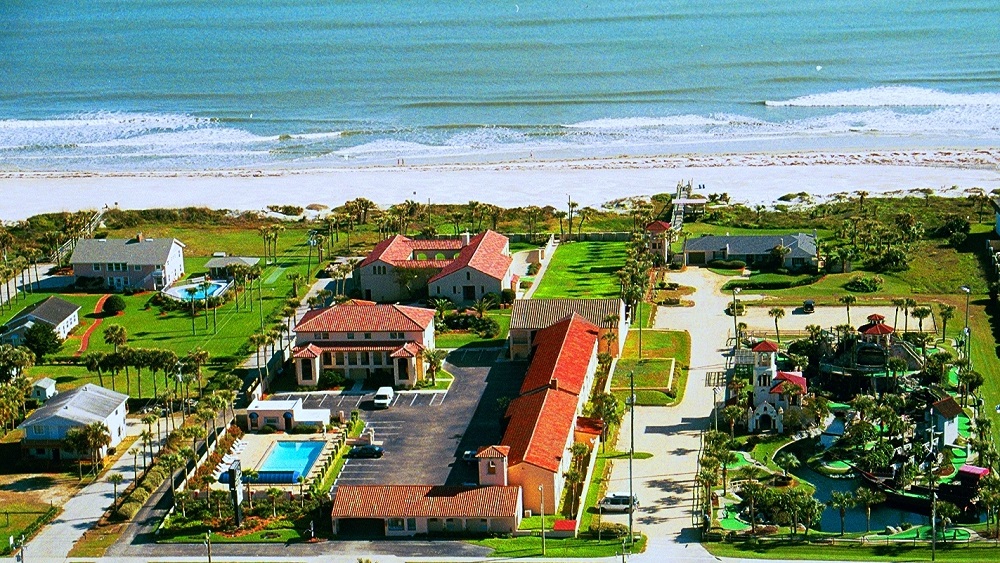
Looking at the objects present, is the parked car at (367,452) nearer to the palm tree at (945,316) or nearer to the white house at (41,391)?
the white house at (41,391)

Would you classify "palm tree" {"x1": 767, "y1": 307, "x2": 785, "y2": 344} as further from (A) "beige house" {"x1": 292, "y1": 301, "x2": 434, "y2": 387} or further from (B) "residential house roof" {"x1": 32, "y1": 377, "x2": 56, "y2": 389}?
(B) "residential house roof" {"x1": 32, "y1": 377, "x2": 56, "y2": 389}

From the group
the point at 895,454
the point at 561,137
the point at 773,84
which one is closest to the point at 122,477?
the point at 895,454

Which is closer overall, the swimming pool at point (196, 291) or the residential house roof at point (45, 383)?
the residential house roof at point (45, 383)

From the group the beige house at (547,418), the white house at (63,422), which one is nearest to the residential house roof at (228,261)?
the beige house at (547,418)

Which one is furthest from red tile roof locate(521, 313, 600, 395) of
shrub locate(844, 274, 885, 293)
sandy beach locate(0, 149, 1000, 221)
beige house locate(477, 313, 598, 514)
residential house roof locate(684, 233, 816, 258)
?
sandy beach locate(0, 149, 1000, 221)

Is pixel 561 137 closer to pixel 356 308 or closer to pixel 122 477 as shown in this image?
pixel 356 308

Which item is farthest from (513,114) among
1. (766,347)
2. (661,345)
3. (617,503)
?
(617,503)

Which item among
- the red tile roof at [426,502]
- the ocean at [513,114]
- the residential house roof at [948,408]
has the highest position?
the ocean at [513,114]
